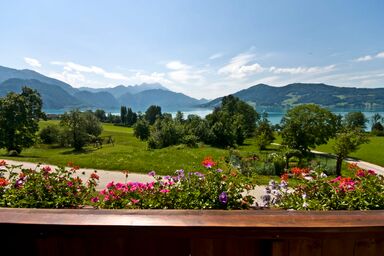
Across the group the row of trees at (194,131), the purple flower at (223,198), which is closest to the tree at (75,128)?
the row of trees at (194,131)

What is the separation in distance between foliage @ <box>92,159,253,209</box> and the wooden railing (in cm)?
96

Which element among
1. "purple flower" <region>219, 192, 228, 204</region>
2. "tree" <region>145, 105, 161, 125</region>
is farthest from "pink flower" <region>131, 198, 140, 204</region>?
"tree" <region>145, 105, 161, 125</region>

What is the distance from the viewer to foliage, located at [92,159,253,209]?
213 cm

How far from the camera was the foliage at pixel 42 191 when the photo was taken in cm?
208

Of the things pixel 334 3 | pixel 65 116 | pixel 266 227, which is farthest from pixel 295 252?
pixel 65 116

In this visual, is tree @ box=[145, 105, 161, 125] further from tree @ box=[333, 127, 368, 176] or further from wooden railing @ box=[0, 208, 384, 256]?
wooden railing @ box=[0, 208, 384, 256]

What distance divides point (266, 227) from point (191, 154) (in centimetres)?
1439

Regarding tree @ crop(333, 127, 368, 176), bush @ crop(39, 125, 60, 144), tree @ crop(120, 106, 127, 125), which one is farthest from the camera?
tree @ crop(120, 106, 127, 125)

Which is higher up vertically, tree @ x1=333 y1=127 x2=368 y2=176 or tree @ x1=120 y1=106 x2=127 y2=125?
tree @ x1=120 y1=106 x2=127 y2=125

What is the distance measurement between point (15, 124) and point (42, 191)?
23273mm

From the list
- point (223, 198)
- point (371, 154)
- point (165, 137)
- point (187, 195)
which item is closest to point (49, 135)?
point (165, 137)

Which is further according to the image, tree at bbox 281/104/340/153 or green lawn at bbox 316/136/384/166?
green lawn at bbox 316/136/384/166

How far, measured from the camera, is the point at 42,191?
2.17 metres

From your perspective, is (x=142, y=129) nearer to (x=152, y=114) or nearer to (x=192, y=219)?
(x=152, y=114)
